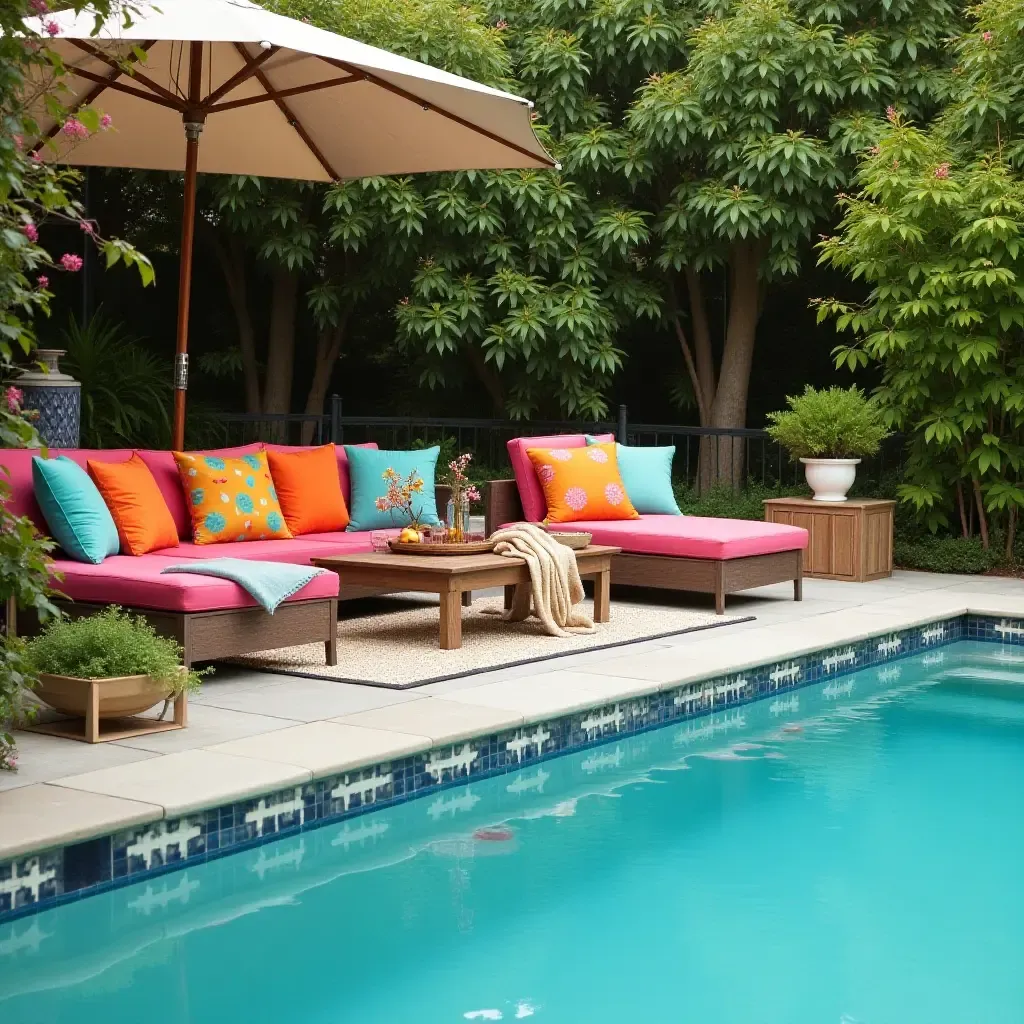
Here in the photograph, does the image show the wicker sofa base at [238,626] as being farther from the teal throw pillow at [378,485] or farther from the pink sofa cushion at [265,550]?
the teal throw pillow at [378,485]

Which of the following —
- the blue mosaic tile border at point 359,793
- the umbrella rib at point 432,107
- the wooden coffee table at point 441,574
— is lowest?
the blue mosaic tile border at point 359,793

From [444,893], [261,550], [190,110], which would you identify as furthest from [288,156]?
[444,893]

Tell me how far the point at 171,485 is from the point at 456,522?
1251 mm

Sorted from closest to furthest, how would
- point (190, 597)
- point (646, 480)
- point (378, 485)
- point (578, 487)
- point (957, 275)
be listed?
point (190, 597) < point (378, 485) < point (578, 487) < point (646, 480) < point (957, 275)

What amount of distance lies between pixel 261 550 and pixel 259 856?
2.48 meters

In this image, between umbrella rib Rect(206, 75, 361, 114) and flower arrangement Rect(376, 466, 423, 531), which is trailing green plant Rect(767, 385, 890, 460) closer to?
flower arrangement Rect(376, 466, 423, 531)

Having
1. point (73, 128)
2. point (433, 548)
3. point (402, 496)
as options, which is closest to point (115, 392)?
point (402, 496)

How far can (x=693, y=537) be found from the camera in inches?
294

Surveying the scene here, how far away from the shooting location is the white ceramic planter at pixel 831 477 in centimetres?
901

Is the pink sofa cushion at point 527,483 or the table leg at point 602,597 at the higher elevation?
Result: the pink sofa cushion at point 527,483

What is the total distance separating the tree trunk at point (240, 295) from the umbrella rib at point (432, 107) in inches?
192

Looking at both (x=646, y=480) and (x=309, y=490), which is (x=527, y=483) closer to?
(x=646, y=480)

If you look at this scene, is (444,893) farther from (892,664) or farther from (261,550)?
(892,664)

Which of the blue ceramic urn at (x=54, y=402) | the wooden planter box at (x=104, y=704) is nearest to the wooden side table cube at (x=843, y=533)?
the blue ceramic urn at (x=54, y=402)
